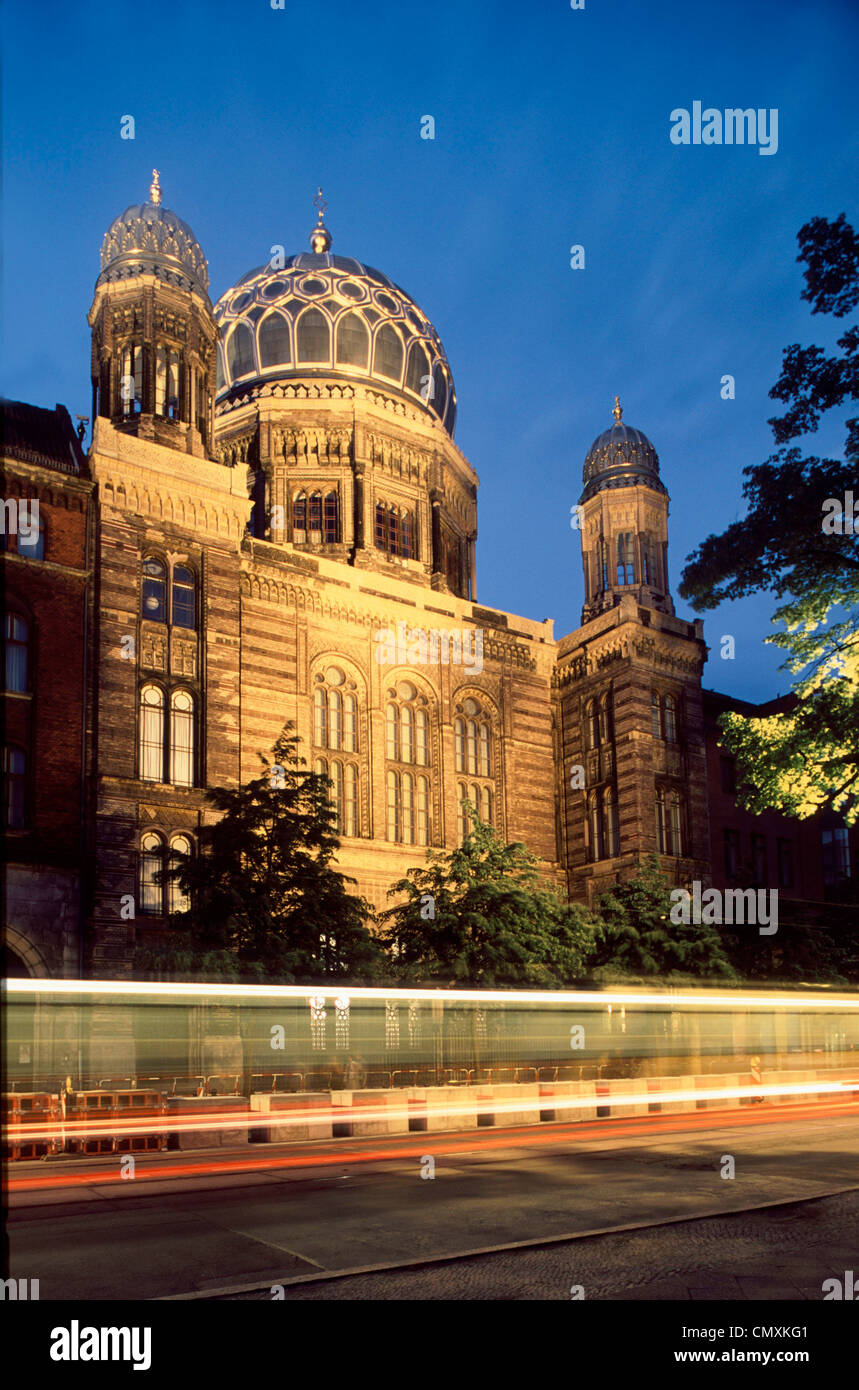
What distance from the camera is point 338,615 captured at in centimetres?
4188

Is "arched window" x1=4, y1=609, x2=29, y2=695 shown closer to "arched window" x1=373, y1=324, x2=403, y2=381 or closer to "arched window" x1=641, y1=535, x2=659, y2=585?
"arched window" x1=373, y1=324, x2=403, y2=381

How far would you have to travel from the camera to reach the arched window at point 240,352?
5262cm

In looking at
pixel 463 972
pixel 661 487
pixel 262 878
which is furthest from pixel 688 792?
pixel 262 878

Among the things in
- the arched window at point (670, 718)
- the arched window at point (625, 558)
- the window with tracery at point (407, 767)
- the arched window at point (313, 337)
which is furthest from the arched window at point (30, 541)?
the arched window at point (625, 558)

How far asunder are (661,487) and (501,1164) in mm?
43505

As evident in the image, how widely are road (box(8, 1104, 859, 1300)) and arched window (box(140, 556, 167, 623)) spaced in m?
20.4

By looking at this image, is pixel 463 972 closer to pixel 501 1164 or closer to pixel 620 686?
pixel 501 1164

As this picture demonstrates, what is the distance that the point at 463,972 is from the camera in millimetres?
30250

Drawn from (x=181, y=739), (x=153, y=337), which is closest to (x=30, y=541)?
(x=181, y=739)

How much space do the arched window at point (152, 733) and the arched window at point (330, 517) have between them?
16021mm

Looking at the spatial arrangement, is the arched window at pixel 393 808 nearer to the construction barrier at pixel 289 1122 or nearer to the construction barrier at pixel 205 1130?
the construction barrier at pixel 289 1122
